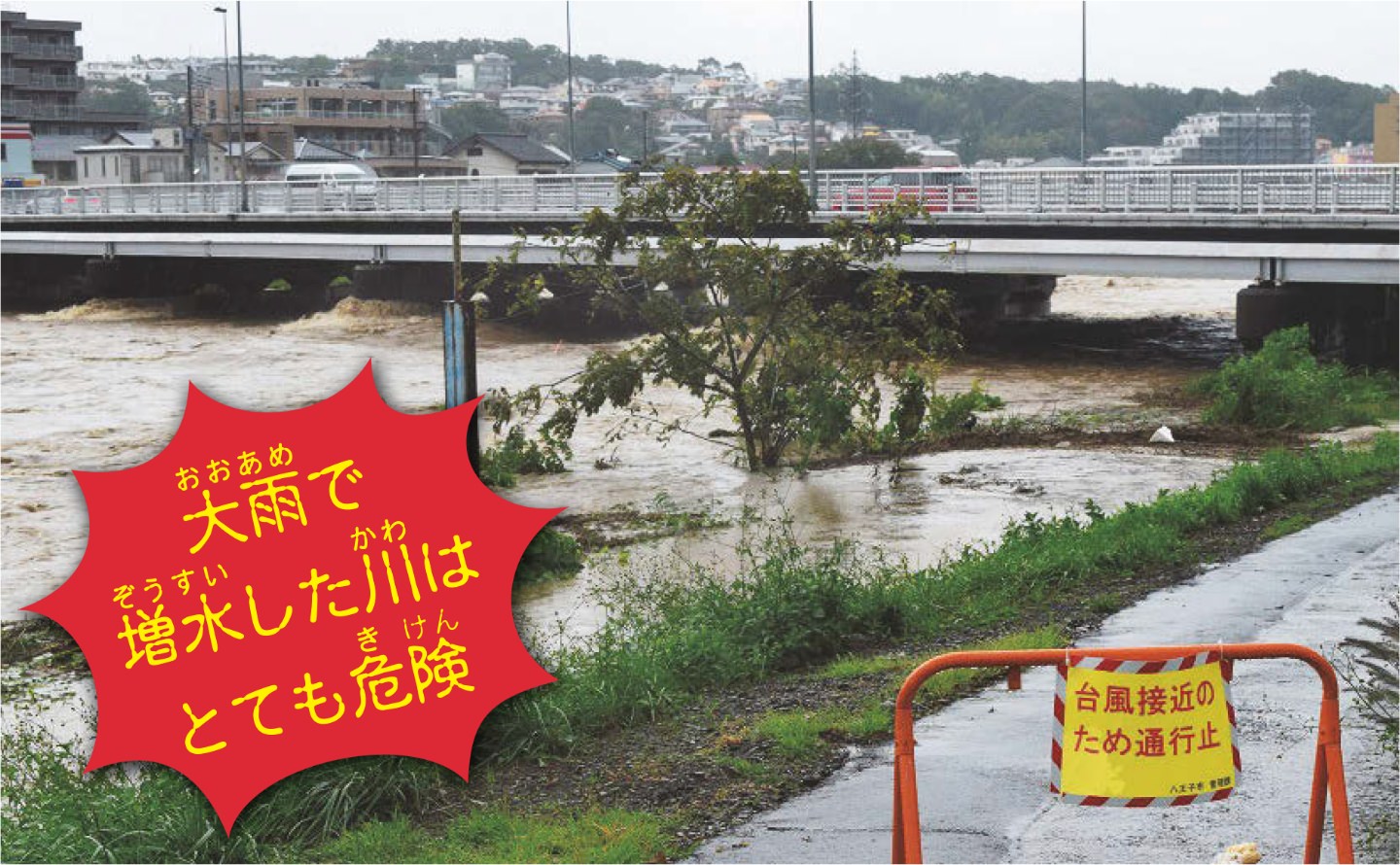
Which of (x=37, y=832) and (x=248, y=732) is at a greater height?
(x=248, y=732)

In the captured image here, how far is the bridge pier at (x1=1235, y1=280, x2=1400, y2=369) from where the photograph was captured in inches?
1141

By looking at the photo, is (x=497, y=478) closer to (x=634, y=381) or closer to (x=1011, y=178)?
(x=634, y=381)

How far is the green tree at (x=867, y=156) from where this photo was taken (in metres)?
64.2

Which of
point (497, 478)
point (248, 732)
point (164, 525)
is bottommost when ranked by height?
point (497, 478)

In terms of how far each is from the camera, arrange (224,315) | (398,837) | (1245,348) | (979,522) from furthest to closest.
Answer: (224,315), (1245,348), (979,522), (398,837)

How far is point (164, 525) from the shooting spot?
597 cm

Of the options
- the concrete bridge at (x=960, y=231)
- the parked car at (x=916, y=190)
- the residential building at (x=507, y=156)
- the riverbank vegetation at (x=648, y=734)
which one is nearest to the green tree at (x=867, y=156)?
the residential building at (x=507, y=156)

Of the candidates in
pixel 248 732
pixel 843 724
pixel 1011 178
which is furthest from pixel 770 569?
pixel 1011 178

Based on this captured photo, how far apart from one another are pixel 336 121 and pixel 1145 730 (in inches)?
3880

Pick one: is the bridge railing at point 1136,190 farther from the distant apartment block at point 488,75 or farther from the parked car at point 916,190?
the distant apartment block at point 488,75

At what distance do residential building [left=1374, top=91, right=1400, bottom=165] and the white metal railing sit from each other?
34.3 m

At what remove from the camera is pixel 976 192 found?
33.6 meters

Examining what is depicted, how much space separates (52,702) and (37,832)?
4.19 meters

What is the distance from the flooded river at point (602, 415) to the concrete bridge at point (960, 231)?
1832 mm
